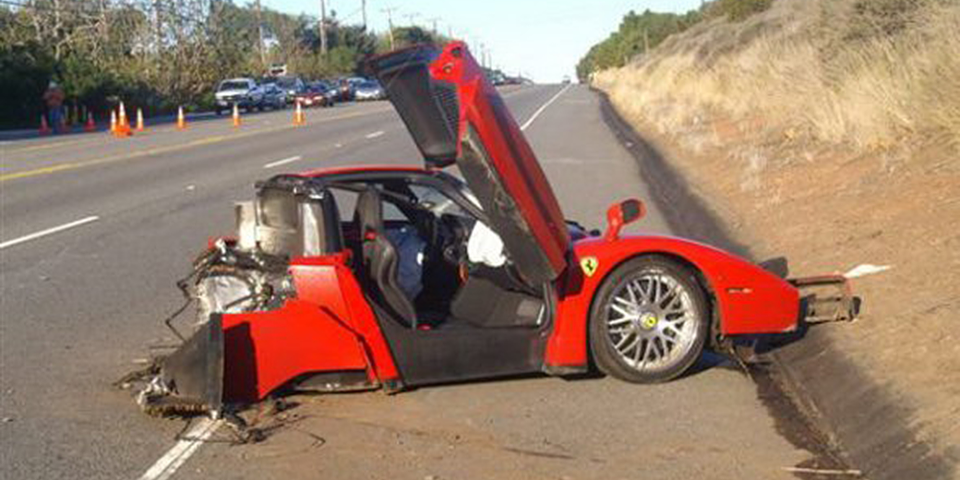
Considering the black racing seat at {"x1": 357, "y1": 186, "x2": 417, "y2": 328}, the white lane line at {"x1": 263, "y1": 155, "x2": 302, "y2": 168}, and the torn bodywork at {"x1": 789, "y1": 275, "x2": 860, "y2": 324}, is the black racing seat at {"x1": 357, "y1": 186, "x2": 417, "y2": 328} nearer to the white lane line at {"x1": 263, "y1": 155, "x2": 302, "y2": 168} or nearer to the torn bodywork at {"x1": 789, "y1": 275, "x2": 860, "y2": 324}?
the torn bodywork at {"x1": 789, "y1": 275, "x2": 860, "y2": 324}

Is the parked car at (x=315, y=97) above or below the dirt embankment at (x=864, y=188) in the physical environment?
below

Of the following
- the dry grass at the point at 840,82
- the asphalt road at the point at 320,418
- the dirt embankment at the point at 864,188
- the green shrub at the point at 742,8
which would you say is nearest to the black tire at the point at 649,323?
the asphalt road at the point at 320,418

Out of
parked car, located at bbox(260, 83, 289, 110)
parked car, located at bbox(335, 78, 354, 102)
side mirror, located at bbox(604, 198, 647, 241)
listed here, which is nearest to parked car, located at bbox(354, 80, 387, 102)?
parked car, located at bbox(335, 78, 354, 102)

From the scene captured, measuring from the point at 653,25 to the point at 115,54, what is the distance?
69.7 m

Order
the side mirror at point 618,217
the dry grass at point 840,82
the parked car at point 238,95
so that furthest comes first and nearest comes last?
the parked car at point 238,95 → the dry grass at point 840,82 → the side mirror at point 618,217

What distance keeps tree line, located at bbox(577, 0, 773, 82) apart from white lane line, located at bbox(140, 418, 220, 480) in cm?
5094

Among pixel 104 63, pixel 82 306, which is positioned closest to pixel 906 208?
pixel 82 306

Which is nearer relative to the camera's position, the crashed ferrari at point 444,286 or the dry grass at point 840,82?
the crashed ferrari at point 444,286

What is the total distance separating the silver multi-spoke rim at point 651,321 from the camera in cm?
705

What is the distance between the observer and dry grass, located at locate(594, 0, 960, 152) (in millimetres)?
13641

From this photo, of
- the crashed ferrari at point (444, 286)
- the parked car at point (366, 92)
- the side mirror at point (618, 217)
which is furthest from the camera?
the parked car at point (366, 92)

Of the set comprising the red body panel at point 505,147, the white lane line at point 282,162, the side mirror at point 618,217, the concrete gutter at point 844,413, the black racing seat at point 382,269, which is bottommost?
the white lane line at point 282,162

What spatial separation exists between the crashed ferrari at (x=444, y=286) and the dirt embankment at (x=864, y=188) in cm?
77

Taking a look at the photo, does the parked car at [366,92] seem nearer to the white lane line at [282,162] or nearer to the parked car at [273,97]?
the parked car at [273,97]
